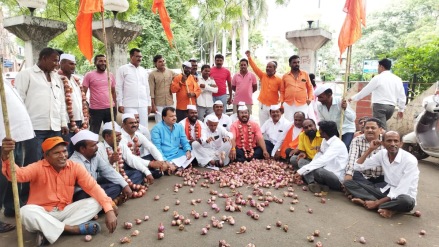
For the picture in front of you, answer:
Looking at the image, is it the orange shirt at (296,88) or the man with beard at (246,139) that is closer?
the man with beard at (246,139)

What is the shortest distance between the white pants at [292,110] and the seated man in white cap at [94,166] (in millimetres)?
3696

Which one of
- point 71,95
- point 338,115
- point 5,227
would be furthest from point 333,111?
point 5,227

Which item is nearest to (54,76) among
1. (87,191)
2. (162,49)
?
(87,191)

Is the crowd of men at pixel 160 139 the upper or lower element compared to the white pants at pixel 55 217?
upper

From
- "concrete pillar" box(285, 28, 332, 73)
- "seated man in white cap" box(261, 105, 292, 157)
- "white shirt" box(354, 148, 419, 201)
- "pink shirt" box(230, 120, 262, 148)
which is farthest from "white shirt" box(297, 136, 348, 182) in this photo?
"concrete pillar" box(285, 28, 332, 73)

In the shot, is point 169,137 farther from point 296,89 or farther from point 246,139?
point 296,89

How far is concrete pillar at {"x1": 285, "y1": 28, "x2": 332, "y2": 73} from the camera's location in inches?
296

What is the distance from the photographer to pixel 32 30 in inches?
231

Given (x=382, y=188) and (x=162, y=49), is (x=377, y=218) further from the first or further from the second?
(x=162, y=49)

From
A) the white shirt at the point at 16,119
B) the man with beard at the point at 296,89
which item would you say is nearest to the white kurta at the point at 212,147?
the man with beard at the point at 296,89

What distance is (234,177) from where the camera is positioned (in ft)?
16.4

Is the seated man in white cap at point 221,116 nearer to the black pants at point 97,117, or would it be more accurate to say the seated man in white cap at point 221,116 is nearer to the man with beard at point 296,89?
the man with beard at point 296,89

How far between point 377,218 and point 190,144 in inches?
130

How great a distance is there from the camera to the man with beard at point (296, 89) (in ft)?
20.4
